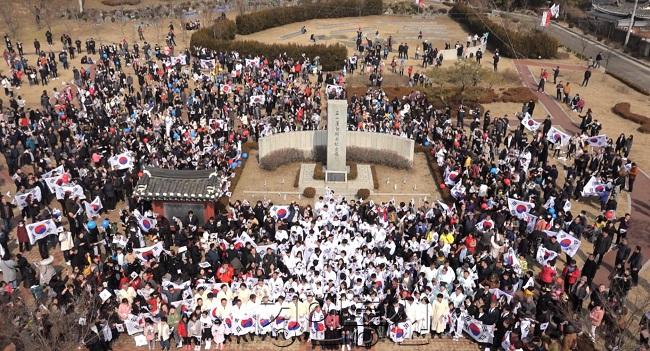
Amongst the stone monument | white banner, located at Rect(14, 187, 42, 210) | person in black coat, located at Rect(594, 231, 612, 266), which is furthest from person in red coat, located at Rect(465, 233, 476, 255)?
white banner, located at Rect(14, 187, 42, 210)

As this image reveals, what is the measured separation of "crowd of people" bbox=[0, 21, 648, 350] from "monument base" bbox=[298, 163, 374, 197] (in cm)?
275

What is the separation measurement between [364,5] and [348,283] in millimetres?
56752

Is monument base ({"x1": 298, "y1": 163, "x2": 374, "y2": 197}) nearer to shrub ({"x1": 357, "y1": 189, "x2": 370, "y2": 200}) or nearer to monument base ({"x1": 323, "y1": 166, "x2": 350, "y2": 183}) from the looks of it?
monument base ({"x1": 323, "y1": 166, "x2": 350, "y2": 183})

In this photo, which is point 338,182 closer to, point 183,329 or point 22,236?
point 183,329

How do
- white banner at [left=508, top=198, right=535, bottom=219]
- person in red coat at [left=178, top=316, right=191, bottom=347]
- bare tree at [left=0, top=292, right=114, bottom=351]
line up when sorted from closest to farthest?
bare tree at [left=0, top=292, right=114, bottom=351], person in red coat at [left=178, top=316, right=191, bottom=347], white banner at [left=508, top=198, right=535, bottom=219]

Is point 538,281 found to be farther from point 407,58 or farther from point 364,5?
point 364,5

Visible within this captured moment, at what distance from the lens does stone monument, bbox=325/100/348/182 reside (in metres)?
23.3

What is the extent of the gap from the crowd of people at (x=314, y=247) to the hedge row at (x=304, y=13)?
31117 millimetres

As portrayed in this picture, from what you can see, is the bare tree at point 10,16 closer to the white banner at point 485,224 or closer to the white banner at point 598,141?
the white banner at point 485,224

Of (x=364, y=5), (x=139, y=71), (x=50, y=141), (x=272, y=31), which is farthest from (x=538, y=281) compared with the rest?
(x=364, y=5)

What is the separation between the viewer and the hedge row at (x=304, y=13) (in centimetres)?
5625

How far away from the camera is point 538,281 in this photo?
16.7 m

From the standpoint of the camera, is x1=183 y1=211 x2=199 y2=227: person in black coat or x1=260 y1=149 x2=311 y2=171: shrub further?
x1=260 y1=149 x2=311 y2=171: shrub

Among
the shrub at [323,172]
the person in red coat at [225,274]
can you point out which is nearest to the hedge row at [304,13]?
the shrub at [323,172]
